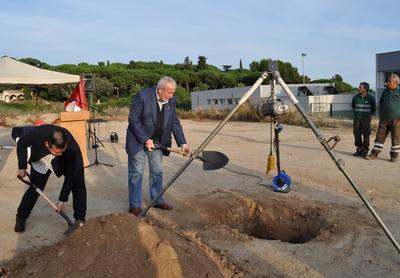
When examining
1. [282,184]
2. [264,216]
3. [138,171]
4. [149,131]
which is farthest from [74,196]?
[282,184]

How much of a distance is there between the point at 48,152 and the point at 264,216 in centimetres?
294

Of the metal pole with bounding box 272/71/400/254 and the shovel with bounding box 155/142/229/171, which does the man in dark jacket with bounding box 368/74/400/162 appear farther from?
the metal pole with bounding box 272/71/400/254

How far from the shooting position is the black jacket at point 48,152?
4.77 metres

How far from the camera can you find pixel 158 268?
132 inches

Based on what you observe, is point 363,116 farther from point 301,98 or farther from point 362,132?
point 301,98

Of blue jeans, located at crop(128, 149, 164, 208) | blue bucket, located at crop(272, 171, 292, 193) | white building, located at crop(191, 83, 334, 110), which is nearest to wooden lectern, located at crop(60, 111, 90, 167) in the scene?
blue jeans, located at crop(128, 149, 164, 208)

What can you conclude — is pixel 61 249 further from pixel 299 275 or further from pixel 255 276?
pixel 299 275

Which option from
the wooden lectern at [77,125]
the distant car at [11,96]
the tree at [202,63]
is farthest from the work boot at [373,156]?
the tree at [202,63]

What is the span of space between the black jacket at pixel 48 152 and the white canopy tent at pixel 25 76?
6.98 m

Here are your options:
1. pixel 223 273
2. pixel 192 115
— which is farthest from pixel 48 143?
pixel 192 115

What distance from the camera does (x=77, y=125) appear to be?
9.97m

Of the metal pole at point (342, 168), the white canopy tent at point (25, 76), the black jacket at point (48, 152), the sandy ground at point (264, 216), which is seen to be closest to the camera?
the metal pole at point (342, 168)

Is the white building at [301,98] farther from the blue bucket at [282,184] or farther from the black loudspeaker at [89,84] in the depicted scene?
the blue bucket at [282,184]

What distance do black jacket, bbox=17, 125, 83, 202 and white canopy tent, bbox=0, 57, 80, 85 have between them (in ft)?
22.9
